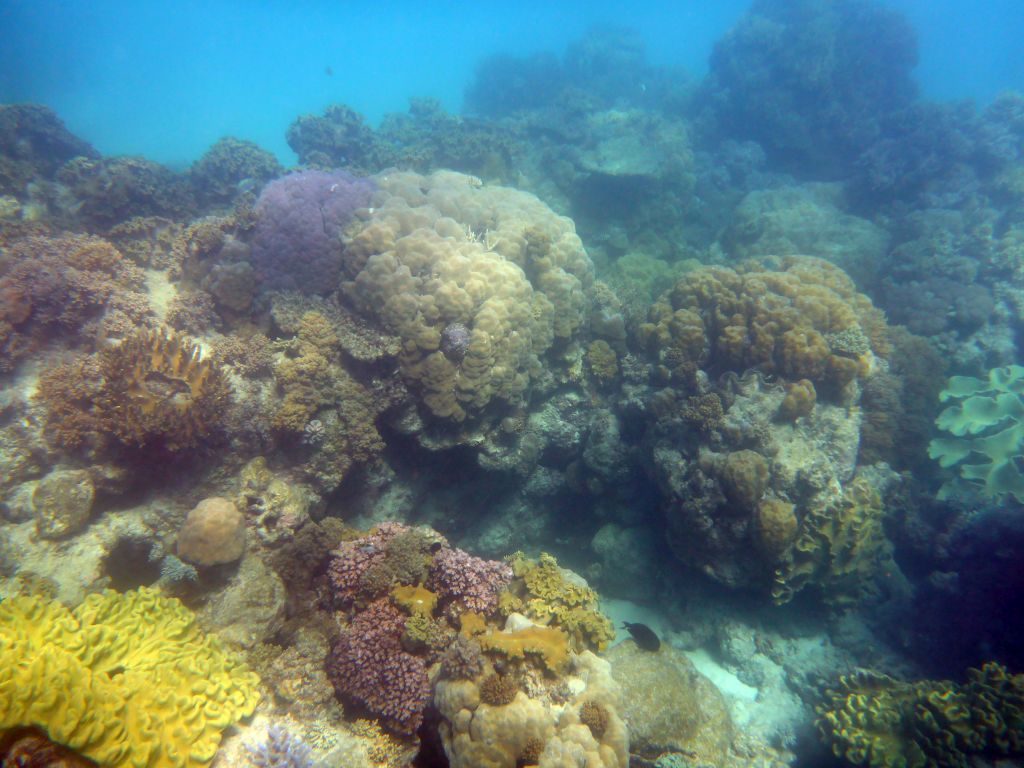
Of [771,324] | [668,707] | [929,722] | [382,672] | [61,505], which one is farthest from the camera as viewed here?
[771,324]

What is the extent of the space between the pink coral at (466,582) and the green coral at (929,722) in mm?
5755

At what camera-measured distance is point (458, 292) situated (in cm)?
771

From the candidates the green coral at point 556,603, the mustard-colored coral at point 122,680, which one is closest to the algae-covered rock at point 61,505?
the mustard-colored coral at point 122,680

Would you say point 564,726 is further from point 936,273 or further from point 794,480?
point 936,273

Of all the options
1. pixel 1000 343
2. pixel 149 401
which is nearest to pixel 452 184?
pixel 149 401

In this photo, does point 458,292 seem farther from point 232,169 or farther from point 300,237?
point 232,169

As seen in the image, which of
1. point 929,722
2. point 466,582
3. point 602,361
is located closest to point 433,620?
point 466,582

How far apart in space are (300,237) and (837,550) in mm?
10957

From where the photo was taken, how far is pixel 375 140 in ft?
60.4

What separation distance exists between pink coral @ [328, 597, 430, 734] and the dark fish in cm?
376

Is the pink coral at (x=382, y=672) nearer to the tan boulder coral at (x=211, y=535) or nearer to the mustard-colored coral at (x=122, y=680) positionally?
the mustard-colored coral at (x=122, y=680)

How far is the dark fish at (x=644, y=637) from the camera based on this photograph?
7.23 meters

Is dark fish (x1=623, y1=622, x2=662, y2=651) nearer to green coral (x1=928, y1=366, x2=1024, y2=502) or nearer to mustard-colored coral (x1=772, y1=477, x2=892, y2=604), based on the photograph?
mustard-colored coral (x1=772, y1=477, x2=892, y2=604)

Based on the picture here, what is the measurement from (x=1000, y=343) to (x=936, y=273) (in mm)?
2952
